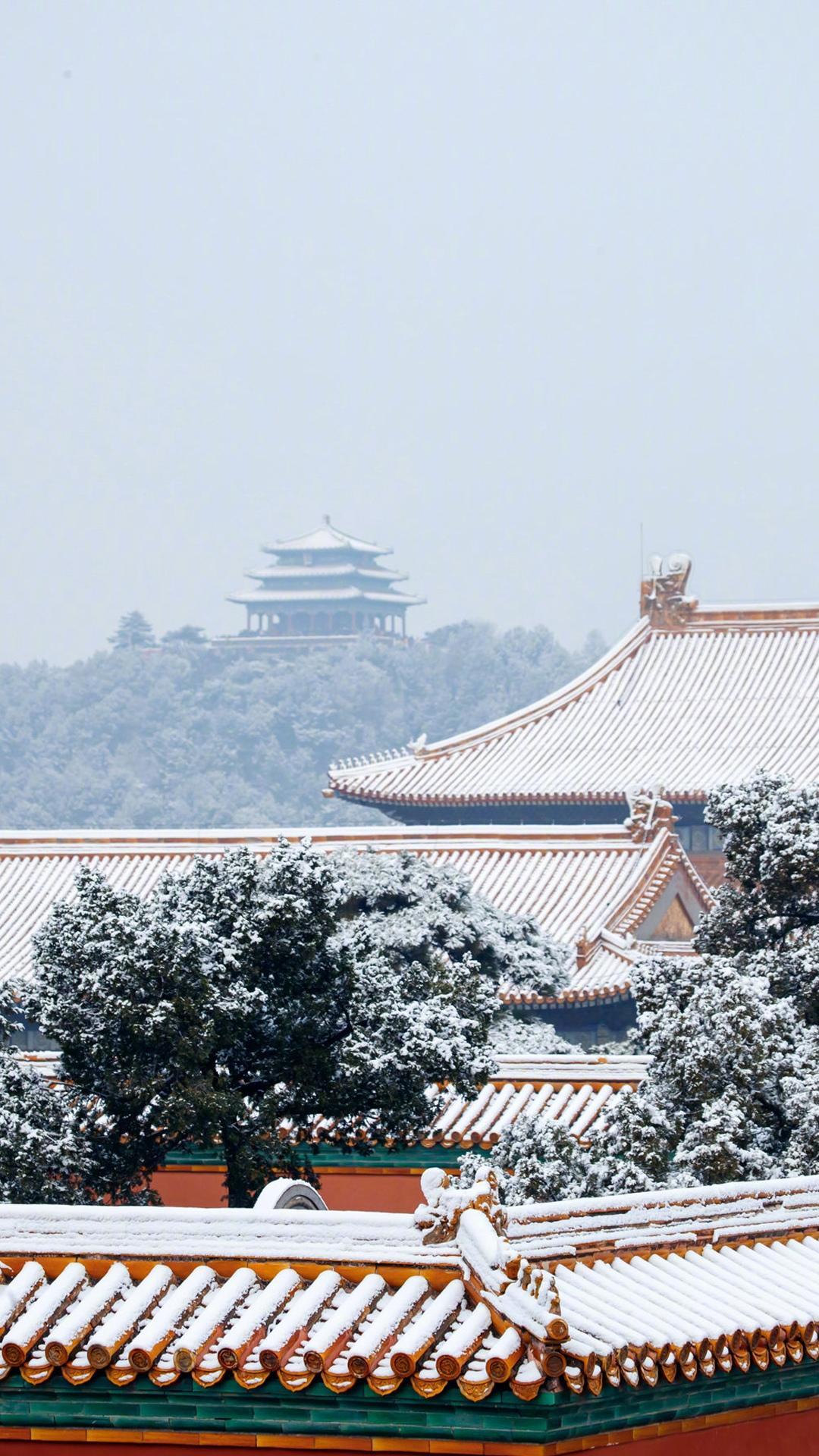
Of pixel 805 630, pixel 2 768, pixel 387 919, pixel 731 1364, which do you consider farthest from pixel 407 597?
pixel 731 1364

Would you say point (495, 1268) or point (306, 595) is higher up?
point (306, 595)

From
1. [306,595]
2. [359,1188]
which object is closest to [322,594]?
[306,595]

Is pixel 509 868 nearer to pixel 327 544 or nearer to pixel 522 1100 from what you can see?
pixel 522 1100

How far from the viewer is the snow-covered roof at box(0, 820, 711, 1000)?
30094 mm

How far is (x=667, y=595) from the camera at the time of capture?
1661 inches

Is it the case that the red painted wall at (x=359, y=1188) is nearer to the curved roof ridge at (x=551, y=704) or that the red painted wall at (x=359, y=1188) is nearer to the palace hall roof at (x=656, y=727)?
the palace hall roof at (x=656, y=727)

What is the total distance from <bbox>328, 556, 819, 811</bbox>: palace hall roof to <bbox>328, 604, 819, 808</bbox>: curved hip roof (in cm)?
2

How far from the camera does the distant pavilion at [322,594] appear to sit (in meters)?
125

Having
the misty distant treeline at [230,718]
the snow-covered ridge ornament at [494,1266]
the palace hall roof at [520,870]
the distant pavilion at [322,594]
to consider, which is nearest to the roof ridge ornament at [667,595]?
the palace hall roof at [520,870]

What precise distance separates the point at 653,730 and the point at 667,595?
261 centimetres

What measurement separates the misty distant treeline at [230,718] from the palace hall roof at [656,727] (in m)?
61.2

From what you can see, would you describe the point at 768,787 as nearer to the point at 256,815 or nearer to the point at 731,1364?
the point at 731,1364

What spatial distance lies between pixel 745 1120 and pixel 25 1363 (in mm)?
6370

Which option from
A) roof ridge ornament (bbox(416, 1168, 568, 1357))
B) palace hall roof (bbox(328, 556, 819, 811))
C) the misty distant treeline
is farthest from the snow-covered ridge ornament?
the misty distant treeline
